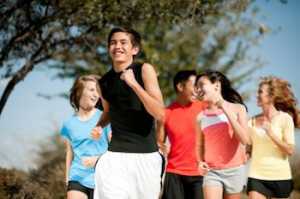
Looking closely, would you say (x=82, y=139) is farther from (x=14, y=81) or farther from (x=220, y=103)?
(x=14, y=81)

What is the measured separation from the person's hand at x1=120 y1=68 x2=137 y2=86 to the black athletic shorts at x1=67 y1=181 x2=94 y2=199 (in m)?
2.28

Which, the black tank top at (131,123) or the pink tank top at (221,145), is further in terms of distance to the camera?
the pink tank top at (221,145)

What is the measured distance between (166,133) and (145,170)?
266 centimetres

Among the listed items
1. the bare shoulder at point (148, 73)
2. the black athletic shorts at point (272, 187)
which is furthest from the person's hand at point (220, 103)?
the bare shoulder at point (148, 73)

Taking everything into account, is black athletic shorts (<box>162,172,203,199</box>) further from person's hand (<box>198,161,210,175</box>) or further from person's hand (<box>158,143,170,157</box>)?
person's hand (<box>198,161,210,175</box>)

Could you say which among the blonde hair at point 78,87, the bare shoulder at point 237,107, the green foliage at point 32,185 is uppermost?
the blonde hair at point 78,87

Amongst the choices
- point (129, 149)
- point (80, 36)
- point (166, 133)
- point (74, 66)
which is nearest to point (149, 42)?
point (74, 66)

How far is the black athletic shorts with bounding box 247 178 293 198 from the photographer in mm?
6840

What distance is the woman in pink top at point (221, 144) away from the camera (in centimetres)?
634

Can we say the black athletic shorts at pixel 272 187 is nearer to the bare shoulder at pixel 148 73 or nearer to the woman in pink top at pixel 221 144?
the woman in pink top at pixel 221 144

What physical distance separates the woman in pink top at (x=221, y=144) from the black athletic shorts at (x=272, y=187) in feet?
1.29

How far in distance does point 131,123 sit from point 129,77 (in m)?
0.40

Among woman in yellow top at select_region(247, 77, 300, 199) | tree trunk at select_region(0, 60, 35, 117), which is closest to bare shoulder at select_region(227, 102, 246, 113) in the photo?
woman in yellow top at select_region(247, 77, 300, 199)

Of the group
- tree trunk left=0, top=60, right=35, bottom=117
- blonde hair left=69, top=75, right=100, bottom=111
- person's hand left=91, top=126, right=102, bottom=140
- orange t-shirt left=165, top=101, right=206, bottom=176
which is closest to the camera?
person's hand left=91, top=126, right=102, bottom=140
